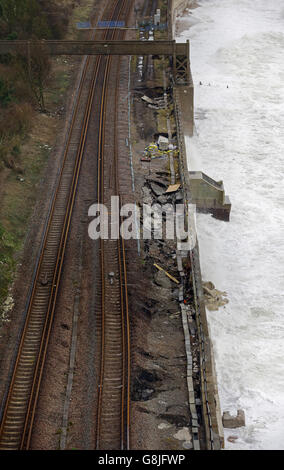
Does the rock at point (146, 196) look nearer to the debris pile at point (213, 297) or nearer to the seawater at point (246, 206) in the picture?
the seawater at point (246, 206)

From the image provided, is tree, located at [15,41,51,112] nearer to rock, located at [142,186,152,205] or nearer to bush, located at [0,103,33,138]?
bush, located at [0,103,33,138]

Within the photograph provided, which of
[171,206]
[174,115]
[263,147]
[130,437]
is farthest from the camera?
[263,147]

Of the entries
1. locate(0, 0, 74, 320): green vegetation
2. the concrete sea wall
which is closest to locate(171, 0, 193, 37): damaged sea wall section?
locate(0, 0, 74, 320): green vegetation

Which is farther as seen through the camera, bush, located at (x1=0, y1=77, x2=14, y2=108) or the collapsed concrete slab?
bush, located at (x1=0, y1=77, x2=14, y2=108)

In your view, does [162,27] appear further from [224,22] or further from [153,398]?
[153,398]

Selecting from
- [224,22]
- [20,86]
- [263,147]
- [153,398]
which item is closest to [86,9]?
[224,22]

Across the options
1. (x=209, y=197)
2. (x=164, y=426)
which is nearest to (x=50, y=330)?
(x=164, y=426)

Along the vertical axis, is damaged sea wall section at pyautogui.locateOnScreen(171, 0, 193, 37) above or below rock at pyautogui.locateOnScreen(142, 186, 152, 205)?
above

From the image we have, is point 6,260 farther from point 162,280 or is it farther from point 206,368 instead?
point 206,368
